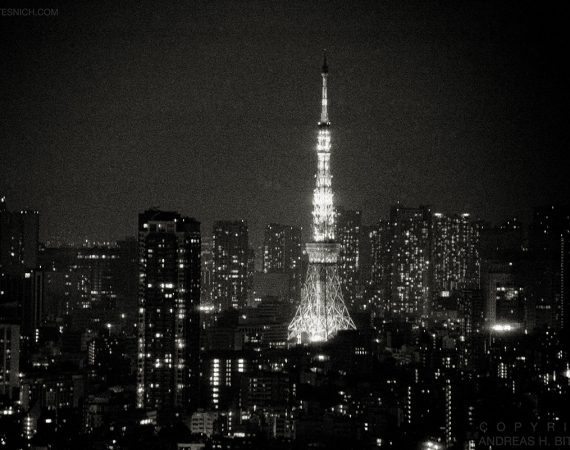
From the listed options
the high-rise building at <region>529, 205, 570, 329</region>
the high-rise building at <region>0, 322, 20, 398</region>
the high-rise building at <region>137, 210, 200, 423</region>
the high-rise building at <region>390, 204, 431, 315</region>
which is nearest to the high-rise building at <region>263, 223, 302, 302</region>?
the high-rise building at <region>390, 204, 431, 315</region>

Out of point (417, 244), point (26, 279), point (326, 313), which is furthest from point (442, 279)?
point (26, 279)

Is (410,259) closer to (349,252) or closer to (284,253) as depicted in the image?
(349,252)

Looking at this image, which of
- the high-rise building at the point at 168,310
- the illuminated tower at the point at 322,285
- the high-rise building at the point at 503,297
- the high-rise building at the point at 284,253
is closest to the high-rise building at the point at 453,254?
the high-rise building at the point at 503,297

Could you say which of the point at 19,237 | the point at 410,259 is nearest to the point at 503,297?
the point at 410,259

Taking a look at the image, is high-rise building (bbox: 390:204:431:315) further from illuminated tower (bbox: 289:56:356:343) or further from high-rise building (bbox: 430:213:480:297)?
illuminated tower (bbox: 289:56:356:343)

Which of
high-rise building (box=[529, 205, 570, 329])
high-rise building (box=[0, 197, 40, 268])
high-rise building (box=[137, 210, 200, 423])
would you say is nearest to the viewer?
high-rise building (box=[137, 210, 200, 423])

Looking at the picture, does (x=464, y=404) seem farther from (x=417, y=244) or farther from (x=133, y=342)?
(x=417, y=244)

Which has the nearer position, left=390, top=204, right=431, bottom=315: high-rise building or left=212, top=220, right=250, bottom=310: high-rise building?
left=212, top=220, right=250, bottom=310: high-rise building
